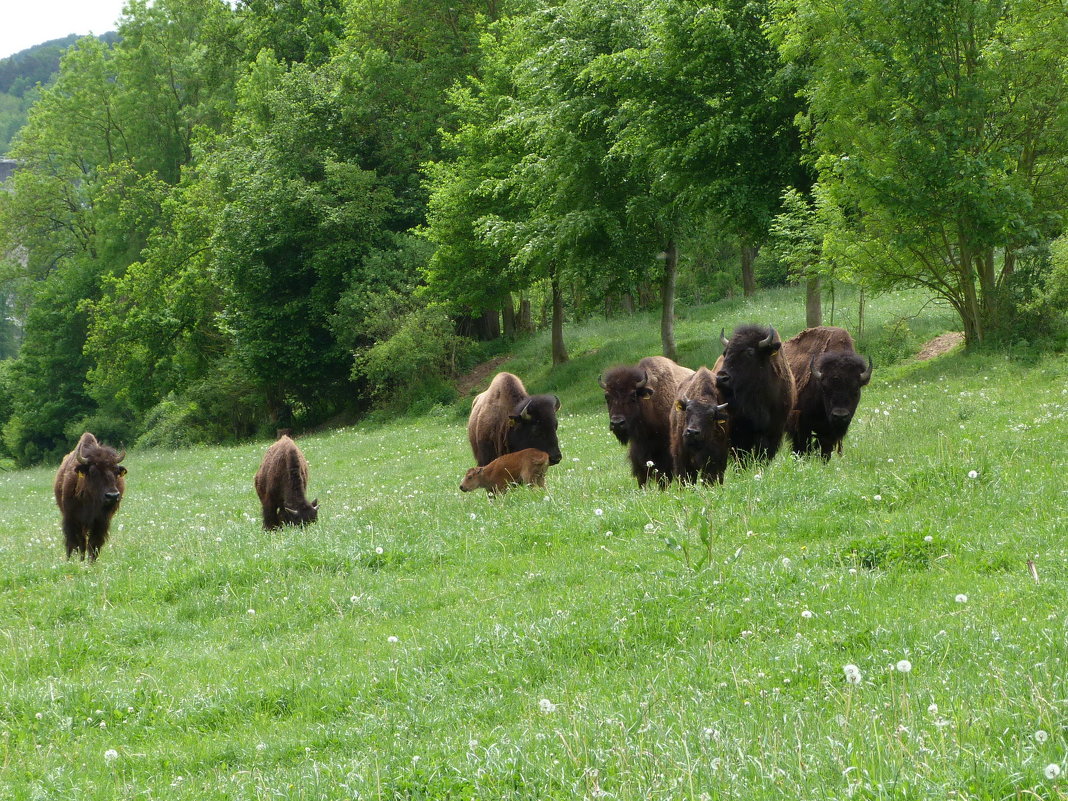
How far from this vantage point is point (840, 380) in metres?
13.2

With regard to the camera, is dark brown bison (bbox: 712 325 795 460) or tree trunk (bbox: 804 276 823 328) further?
tree trunk (bbox: 804 276 823 328)

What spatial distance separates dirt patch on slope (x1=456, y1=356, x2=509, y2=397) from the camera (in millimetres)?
42369

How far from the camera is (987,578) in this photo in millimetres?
6840

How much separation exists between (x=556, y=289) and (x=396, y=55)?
18000mm

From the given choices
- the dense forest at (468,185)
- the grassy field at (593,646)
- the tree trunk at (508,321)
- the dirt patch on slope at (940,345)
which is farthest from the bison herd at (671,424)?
the tree trunk at (508,321)

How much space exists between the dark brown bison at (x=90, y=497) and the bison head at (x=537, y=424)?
→ 542 centimetres

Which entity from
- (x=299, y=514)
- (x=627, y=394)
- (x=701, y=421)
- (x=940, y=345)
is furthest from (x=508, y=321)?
(x=701, y=421)

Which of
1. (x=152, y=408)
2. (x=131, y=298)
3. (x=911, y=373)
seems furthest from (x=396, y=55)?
(x=911, y=373)

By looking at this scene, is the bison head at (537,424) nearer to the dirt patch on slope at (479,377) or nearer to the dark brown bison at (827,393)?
the dark brown bison at (827,393)

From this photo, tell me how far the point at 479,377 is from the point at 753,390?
31937mm

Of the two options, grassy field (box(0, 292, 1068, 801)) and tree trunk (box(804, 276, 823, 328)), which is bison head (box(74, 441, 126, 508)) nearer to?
grassy field (box(0, 292, 1068, 801))

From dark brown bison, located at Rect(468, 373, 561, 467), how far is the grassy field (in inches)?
39.2

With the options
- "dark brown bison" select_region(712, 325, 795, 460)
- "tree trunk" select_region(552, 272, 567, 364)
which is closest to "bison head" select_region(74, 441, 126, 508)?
"dark brown bison" select_region(712, 325, 795, 460)

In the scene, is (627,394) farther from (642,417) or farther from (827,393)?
(827,393)
